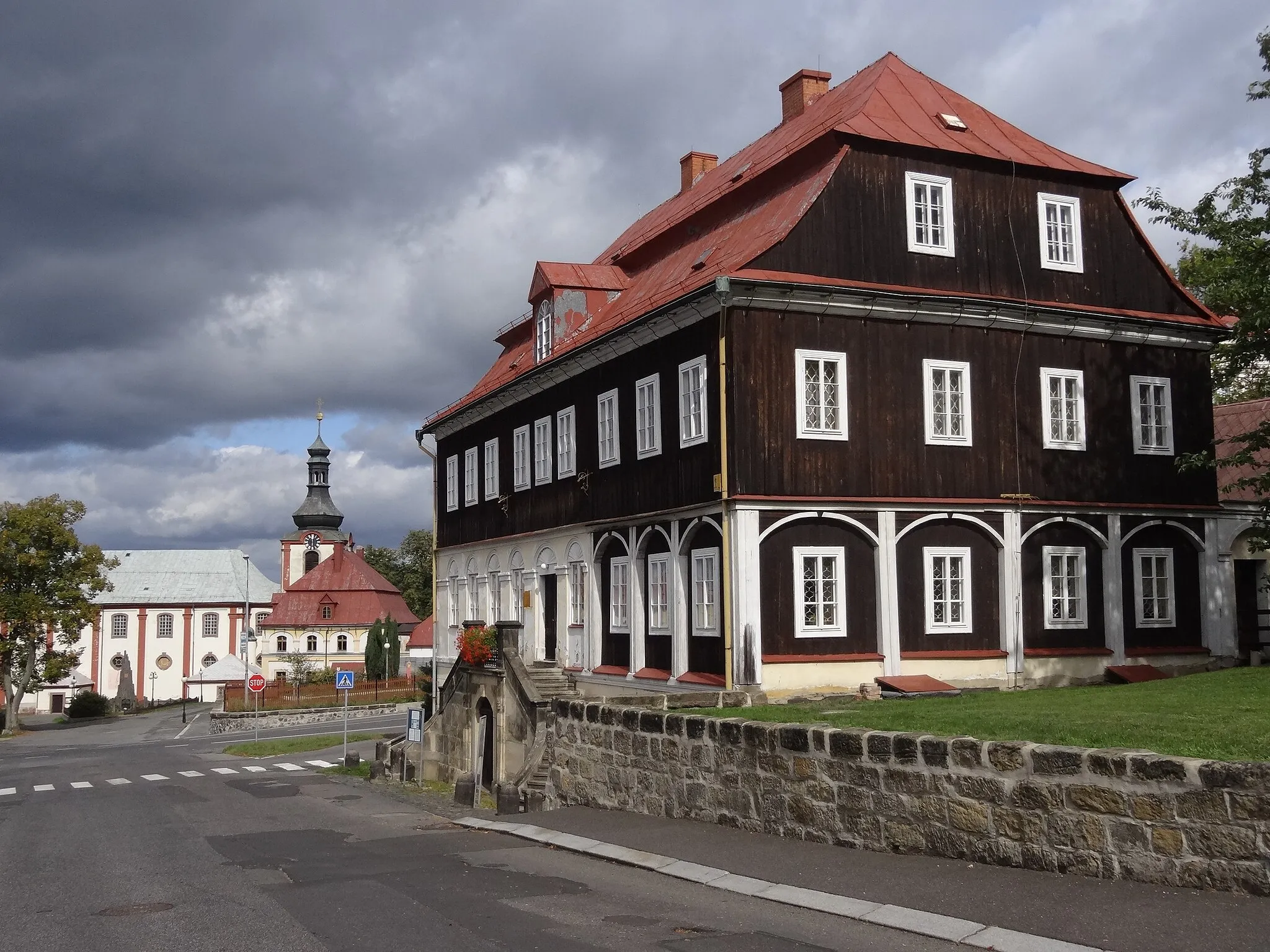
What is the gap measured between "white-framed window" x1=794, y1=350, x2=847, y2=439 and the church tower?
94059mm

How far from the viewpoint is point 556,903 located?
1138cm

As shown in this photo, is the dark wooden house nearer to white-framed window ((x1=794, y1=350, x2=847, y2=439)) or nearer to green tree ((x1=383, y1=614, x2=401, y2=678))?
white-framed window ((x1=794, y1=350, x2=847, y2=439))

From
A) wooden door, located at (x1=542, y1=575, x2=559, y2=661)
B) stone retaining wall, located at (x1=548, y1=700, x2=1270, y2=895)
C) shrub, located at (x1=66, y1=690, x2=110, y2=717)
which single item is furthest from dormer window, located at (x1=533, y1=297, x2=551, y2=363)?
shrub, located at (x1=66, y1=690, x2=110, y2=717)

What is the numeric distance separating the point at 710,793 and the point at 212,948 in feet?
23.5

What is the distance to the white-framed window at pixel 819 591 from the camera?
2164cm

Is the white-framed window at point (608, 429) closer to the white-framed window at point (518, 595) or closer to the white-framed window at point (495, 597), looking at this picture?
Result: the white-framed window at point (518, 595)

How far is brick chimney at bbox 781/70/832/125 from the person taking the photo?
29219 mm

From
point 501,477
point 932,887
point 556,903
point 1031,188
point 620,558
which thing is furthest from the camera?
point 501,477

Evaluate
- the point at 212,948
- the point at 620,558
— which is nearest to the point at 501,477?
the point at 620,558

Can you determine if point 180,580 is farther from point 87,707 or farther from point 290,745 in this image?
point 290,745

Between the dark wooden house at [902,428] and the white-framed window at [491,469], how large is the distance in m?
6.89

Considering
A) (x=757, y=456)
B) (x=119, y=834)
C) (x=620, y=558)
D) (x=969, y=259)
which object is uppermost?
(x=969, y=259)

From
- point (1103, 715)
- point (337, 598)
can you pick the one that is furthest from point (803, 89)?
point (337, 598)

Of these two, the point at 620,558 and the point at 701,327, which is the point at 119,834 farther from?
the point at 701,327
